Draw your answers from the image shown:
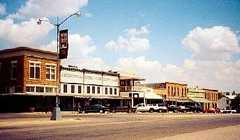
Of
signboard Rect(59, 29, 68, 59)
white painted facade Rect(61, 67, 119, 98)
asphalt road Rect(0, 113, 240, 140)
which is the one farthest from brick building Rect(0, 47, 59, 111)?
asphalt road Rect(0, 113, 240, 140)

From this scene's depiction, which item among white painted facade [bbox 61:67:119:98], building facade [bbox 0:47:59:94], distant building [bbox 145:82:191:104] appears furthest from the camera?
distant building [bbox 145:82:191:104]

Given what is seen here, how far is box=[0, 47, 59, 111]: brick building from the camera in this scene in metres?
57.9

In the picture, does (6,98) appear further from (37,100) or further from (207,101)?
(207,101)

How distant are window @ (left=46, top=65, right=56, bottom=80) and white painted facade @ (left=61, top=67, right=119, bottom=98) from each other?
1.77 m

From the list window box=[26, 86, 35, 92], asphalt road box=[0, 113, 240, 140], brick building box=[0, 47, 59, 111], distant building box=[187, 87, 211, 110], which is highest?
brick building box=[0, 47, 59, 111]

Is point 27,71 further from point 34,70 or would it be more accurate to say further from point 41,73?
point 41,73

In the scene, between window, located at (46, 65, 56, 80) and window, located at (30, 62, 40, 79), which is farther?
window, located at (46, 65, 56, 80)

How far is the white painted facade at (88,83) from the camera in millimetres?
64688

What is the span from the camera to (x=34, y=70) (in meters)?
59.4

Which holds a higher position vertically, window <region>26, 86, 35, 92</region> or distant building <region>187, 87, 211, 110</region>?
window <region>26, 86, 35, 92</region>

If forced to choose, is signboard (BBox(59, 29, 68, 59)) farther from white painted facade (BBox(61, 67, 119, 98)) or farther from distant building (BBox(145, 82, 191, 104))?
distant building (BBox(145, 82, 191, 104))

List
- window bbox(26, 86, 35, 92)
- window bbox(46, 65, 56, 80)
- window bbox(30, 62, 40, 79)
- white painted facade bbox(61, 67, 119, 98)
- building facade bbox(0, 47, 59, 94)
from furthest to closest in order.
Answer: white painted facade bbox(61, 67, 119, 98), window bbox(46, 65, 56, 80), window bbox(30, 62, 40, 79), building facade bbox(0, 47, 59, 94), window bbox(26, 86, 35, 92)

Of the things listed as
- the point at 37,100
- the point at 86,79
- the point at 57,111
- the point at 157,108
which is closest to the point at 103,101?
the point at 86,79

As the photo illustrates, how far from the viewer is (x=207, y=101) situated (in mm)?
107375
